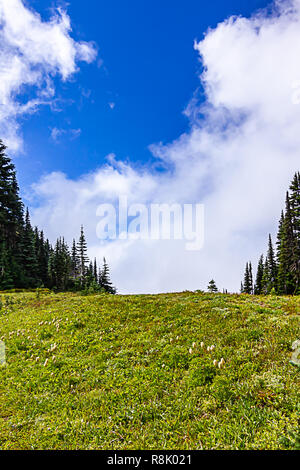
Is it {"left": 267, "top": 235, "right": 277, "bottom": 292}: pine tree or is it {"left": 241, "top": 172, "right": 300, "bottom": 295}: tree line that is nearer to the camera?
{"left": 241, "top": 172, "right": 300, "bottom": 295}: tree line

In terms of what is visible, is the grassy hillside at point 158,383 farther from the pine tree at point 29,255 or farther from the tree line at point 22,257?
the pine tree at point 29,255

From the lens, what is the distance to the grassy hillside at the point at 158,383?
4414 millimetres

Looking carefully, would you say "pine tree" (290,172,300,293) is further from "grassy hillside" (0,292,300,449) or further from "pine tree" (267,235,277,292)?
"grassy hillside" (0,292,300,449)

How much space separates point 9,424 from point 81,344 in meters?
3.85

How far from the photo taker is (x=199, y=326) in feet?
30.8

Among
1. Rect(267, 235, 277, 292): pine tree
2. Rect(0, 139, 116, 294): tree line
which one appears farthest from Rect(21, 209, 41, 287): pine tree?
Rect(267, 235, 277, 292): pine tree

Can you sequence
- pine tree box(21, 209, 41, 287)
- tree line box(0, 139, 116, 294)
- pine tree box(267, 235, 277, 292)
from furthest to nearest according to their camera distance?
pine tree box(267, 235, 277, 292)
pine tree box(21, 209, 41, 287)
tree line box(0, 139, 116, 294)

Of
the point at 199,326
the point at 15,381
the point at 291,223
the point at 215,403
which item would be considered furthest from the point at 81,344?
the point at 291,223

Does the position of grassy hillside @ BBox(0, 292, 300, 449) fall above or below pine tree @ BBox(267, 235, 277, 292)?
below

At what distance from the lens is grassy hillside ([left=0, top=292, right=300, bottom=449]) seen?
4.41m

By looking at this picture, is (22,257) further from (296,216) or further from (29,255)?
(296,216)

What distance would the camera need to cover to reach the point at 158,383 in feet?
20.0

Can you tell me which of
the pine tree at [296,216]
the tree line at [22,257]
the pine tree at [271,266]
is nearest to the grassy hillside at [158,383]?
the tree line at [22,257]
